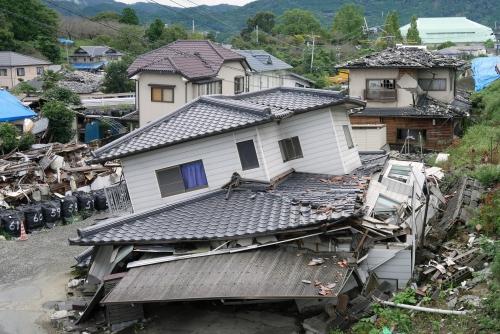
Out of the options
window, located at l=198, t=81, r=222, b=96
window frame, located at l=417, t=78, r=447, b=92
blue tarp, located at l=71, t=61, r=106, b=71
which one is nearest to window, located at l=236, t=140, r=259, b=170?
window, located at l=198, t=81, r=222, b=96

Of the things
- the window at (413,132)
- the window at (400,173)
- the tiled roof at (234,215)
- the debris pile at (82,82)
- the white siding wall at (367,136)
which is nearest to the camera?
the tiled roof at (234,215)

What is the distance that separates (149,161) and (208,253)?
3987mm

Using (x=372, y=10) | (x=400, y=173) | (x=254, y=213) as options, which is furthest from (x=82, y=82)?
(x=372, y=10)

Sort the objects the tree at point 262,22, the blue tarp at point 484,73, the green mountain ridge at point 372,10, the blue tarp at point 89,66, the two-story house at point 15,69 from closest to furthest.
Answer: the blue tarp at point 484,73 → the two-story house at point 15,69 → the blue tarp at point 89,66 → the tree at point 262,22 → the green mountain ridge at point 372,10

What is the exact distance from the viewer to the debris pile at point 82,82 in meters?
53.8

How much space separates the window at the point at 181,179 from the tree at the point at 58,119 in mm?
22353

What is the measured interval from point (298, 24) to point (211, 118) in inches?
3370

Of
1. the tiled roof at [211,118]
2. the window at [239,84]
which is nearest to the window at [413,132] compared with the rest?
the window at [239,84]

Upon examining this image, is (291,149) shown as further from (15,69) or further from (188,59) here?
(15,69)

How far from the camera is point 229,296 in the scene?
11.1 m

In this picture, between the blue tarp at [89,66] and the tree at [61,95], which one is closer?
the tree at [61,95]

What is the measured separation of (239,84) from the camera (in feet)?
135

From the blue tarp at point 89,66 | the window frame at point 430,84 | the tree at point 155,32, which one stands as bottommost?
the window frame at point 430,84

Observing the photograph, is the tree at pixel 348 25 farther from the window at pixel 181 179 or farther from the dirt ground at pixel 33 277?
the window at pixel 181 179
